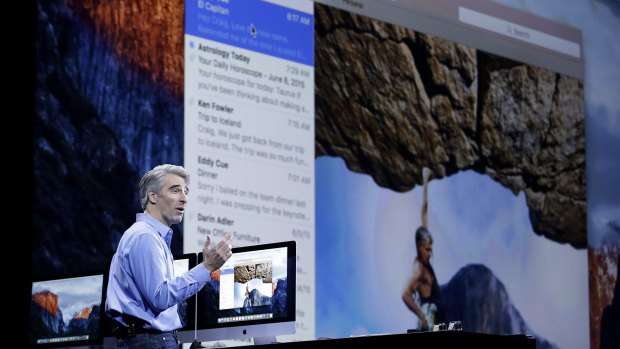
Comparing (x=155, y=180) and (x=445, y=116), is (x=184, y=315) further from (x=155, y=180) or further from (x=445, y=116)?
(x=445, y=116)

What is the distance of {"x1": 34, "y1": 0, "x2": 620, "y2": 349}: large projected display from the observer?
488 cm

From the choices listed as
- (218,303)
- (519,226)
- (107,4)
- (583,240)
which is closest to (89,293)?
(218,303)

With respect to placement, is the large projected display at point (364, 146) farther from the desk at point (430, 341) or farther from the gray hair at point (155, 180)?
the desk at point (430, 341)

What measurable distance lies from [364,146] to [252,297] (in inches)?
92.8

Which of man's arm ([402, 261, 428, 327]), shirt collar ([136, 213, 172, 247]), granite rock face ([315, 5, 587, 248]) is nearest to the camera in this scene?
shirt collar ([136, 213, 172, 247])

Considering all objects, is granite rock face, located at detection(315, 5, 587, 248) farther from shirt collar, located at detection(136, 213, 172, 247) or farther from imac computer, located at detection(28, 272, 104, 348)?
shirt collar, located at detection(136, 213, 172, 247)

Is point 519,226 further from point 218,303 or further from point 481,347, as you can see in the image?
point 481,347

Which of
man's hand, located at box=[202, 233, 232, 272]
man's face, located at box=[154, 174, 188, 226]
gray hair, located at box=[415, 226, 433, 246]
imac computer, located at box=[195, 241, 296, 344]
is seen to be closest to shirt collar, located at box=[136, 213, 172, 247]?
man's face, located at box=[154, 174, 188, 226]

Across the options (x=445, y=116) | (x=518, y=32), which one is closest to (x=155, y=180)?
(x=445, y=116)

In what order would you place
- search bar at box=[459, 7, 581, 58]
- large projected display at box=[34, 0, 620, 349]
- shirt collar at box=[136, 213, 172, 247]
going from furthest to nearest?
search bar at box=[459, 7, 581, 58] → large projected display at box=[34, 0, 620, 349] → shirt collar at box=[136, 213, 172, 247]

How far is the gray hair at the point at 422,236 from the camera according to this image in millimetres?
6172

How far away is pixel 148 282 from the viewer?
3.15 m

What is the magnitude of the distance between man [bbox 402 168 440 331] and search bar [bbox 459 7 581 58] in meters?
1.02

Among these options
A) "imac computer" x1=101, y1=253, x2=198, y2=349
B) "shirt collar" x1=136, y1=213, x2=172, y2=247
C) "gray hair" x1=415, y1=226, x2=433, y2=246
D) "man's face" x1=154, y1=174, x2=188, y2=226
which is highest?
"gray hair" x1=415, y1=226, x2=433, y2=246
